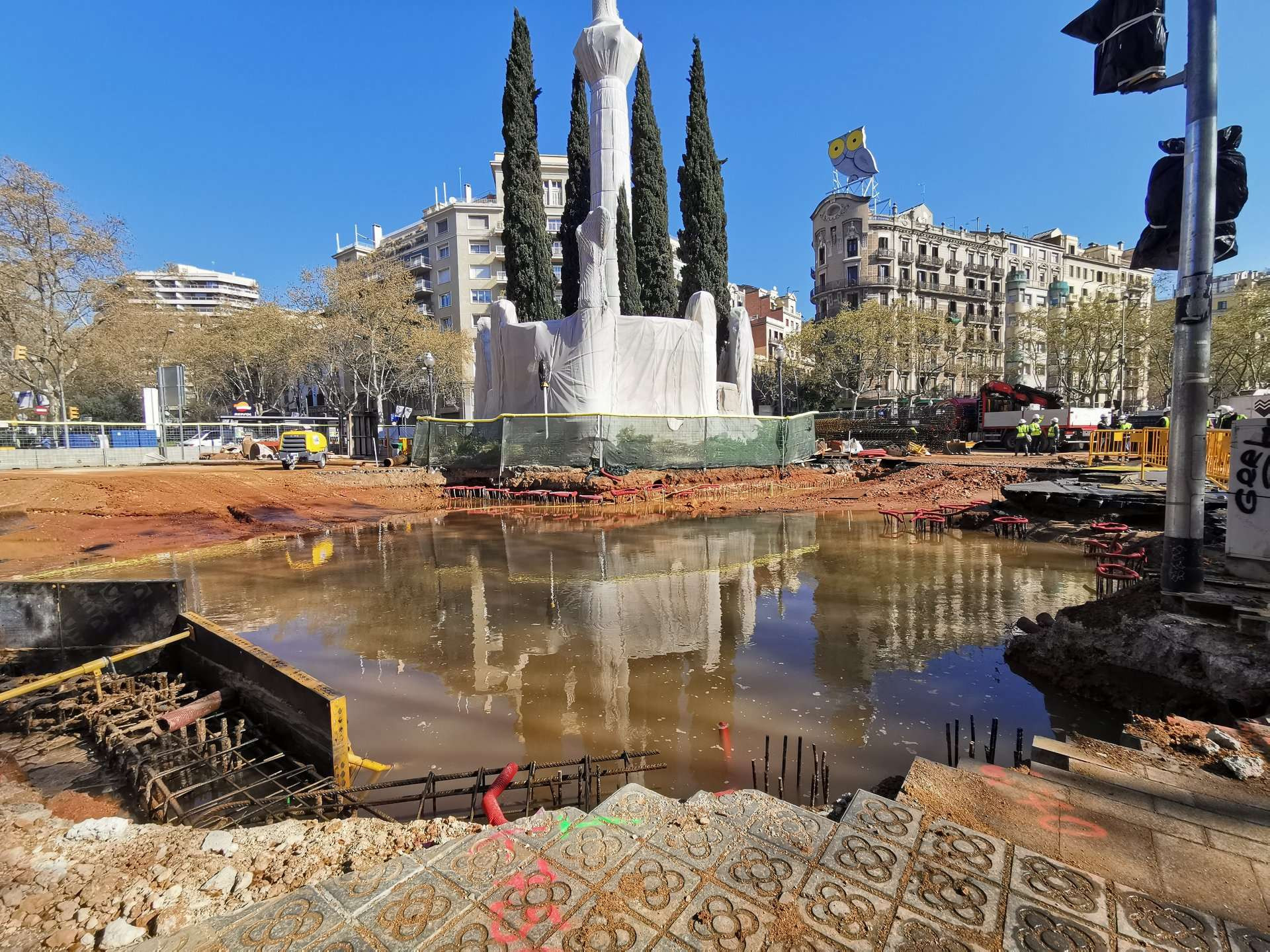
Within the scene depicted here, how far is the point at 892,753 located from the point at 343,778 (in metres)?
4.25

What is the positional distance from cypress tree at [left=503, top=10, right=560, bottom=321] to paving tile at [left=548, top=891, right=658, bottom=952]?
97.9 feet

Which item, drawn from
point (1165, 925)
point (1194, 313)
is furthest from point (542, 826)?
point (1194, 313)

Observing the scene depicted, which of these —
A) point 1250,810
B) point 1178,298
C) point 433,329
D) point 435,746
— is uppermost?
point 433,329

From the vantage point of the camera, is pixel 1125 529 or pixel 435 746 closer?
pixel 435 746

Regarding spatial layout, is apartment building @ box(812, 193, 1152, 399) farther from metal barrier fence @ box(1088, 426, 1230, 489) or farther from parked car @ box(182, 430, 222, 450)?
parked car @ box(182, 430, 222, 450)

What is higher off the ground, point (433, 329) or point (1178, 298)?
point (433, 329)

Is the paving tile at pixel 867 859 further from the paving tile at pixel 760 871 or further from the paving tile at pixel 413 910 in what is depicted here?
the paving tile at pixel 413 910

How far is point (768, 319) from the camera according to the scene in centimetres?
7100

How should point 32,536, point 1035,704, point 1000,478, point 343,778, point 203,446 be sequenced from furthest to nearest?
point 203,446, point 1000,478, point 32,536, point 1035,704, point 343,778

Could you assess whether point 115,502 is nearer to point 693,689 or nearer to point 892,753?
point 693,689

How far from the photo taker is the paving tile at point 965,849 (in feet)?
7.72

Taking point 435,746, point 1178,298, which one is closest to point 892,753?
point 435,746

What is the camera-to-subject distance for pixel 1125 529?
35.1 ft

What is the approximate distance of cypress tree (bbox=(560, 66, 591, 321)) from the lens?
31297 mm
